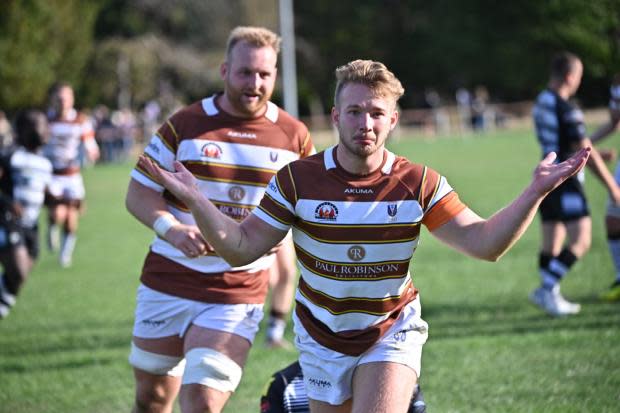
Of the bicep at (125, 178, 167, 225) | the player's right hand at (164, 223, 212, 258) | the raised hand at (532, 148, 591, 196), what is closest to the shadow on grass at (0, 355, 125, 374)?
the bicep at (125, 178, 167, 225)

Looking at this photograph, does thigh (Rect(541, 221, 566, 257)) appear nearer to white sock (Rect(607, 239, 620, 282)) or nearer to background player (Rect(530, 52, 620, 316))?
background player (Rect(530, 52, 620, 316))

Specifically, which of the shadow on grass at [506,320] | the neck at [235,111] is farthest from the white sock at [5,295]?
the neck at [235,111]

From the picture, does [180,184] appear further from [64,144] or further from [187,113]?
[64,144]

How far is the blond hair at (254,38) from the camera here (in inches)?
210

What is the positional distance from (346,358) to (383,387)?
25 centimetres

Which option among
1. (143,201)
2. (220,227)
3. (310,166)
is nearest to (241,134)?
(143,201)

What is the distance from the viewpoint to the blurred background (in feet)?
158

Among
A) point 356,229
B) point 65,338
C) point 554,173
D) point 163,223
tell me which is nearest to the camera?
point 554,173

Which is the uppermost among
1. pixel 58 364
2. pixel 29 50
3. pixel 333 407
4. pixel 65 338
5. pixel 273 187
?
pixel 273 187

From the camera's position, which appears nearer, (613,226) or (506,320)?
(506,320)

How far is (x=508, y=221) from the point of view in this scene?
405cm

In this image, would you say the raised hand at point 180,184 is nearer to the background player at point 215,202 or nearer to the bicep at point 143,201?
the background player at point 215,202

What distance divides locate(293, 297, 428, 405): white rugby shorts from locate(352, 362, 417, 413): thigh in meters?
0.04

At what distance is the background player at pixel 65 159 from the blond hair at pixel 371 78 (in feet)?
37.1
